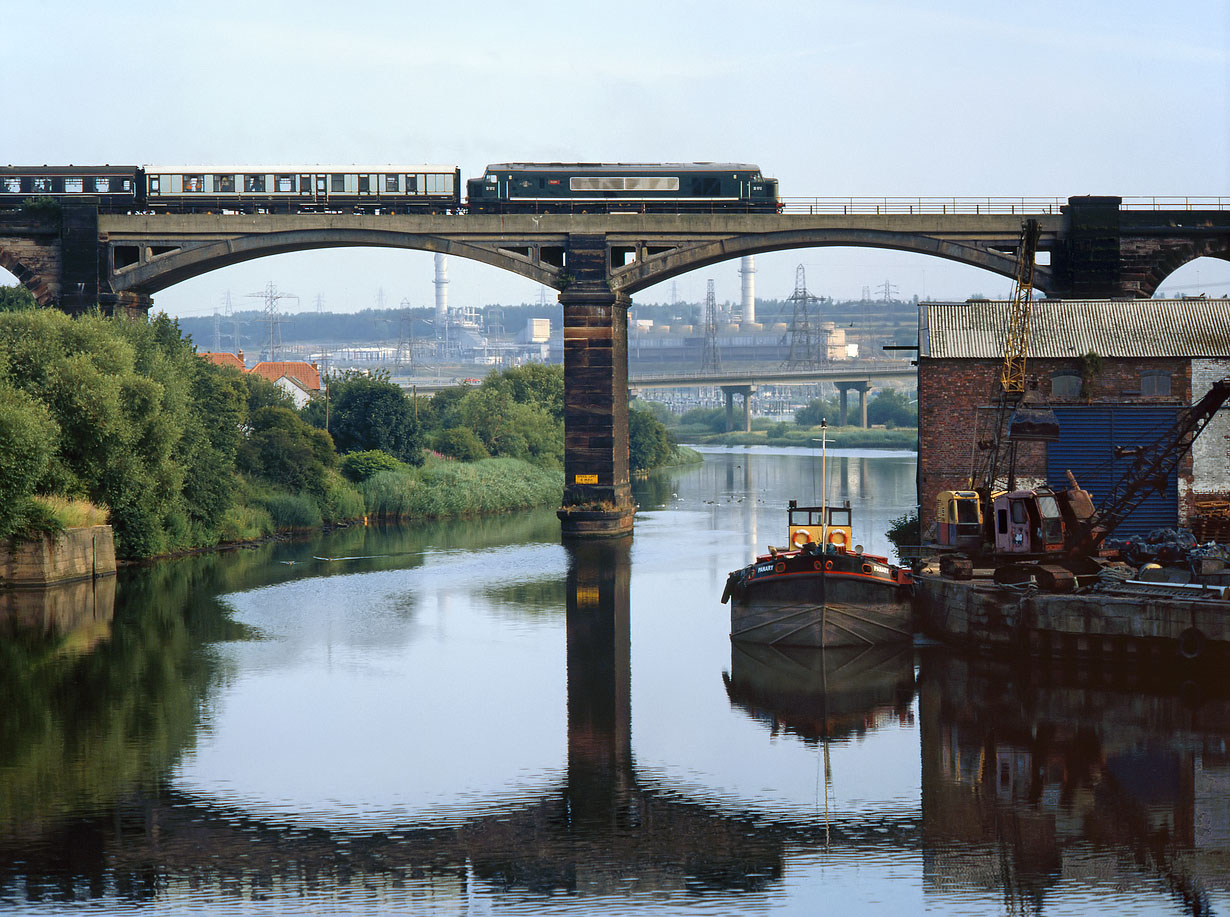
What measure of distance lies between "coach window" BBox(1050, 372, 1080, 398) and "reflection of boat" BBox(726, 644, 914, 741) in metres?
13.3

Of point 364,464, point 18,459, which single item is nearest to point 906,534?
point 18,459

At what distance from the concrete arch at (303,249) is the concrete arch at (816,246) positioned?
3681mm

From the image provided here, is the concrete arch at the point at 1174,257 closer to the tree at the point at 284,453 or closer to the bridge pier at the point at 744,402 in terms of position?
the tree at the point at 284,453

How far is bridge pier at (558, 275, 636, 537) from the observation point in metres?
59.9

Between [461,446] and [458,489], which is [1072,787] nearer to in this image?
[458,489]

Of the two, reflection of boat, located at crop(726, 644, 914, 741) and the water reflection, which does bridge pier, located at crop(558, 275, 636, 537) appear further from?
the water reflection

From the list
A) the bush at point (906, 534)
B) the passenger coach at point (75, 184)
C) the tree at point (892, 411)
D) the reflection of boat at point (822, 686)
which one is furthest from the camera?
the tree at point (892, 411)

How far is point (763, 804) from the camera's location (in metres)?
22.6

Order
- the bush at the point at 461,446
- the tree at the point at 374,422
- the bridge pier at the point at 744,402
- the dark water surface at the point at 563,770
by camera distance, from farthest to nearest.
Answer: the bridge pier at the point at 744,402 → the bush at the point at 461,446 → the tree at the point at 374,422 → the dark water surface at the point at 563,770

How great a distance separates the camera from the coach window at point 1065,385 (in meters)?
44.8

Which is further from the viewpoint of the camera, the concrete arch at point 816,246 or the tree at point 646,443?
the tree at point 646,443

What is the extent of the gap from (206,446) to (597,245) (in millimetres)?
17681

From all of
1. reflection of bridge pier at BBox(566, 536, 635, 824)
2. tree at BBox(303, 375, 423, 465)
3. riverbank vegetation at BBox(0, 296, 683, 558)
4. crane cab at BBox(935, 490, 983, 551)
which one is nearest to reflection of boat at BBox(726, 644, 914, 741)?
reflection of bridge pier at BBox(566, 536, 635, 824)

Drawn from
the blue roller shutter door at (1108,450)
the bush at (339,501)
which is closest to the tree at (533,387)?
the bush at (339,501)
